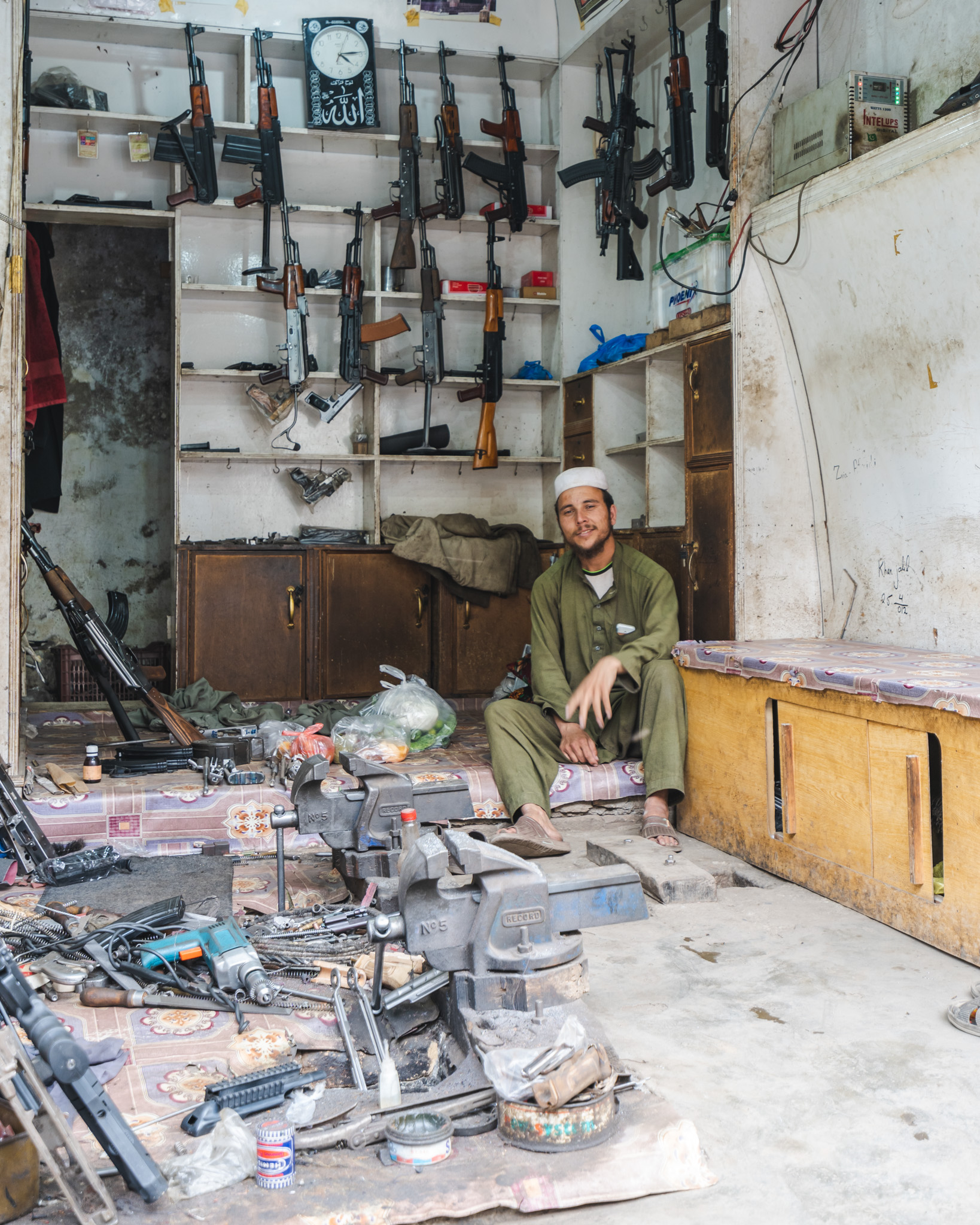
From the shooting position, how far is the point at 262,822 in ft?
12.6

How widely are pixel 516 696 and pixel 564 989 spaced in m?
2.75

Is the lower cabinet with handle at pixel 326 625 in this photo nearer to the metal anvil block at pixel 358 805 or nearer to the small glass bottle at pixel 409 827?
the metal anvil block at pixel 358 805

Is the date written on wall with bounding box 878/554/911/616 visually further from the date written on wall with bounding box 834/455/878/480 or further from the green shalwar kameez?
the green shalwar kameez

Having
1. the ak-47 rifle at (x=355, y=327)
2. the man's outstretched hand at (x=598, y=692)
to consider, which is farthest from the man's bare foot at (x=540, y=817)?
the ak-47 rifle at (x=355, y=327)

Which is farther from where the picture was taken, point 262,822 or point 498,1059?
point 262,822

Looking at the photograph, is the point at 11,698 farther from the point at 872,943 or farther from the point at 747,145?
the point at 747,145

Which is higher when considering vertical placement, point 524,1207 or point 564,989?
point 564,989

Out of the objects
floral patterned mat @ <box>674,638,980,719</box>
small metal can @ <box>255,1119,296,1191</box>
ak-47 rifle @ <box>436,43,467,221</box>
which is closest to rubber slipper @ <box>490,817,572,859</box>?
floral patterned mat @ <box>674,638,980,719</box>

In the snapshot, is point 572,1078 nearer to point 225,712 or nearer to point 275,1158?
point 275,1158

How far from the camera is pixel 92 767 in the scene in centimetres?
383

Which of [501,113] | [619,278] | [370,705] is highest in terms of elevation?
[501,113]

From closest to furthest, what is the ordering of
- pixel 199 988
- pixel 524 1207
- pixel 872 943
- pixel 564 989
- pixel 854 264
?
pixel 524 1207 → pixel 564 989 → pixel 199 988 → pixel 872 943 → pixel 854 264

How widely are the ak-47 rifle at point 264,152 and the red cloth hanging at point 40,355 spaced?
1.30 meters

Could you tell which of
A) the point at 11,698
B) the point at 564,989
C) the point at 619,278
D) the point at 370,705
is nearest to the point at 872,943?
the point at 564,989
